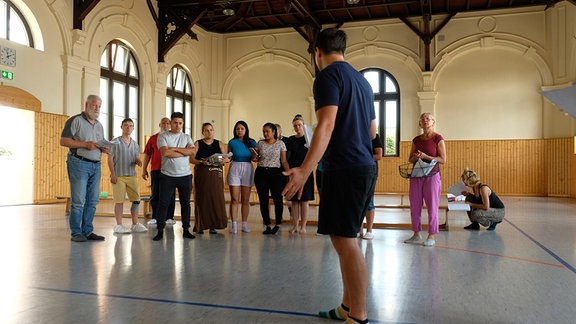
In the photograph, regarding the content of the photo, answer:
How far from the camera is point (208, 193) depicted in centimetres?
530

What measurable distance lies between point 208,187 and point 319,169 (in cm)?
137

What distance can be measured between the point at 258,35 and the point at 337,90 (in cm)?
1570

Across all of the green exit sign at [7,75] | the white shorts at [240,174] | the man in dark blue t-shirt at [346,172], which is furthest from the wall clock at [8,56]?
the man in dark blue t-shirt at [346,172]

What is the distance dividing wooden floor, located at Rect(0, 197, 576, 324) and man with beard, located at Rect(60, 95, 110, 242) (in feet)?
0.79

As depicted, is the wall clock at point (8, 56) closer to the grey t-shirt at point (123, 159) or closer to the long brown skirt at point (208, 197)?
the grey t-shirt at point (123, 159)

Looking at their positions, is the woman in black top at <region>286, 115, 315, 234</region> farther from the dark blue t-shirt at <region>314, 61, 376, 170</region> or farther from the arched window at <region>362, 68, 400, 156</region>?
the arched window at <region>362, 68, 400, 156</region>

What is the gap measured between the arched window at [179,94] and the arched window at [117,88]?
1.71 meters

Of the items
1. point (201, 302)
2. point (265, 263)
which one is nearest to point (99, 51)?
point (265, 263)

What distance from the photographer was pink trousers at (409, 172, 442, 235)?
4.70m

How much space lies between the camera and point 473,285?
10.0 ft

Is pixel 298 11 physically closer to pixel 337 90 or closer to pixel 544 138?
pixel 544 138

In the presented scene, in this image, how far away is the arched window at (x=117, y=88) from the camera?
496 inches

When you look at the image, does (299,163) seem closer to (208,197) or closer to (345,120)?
(208,197)

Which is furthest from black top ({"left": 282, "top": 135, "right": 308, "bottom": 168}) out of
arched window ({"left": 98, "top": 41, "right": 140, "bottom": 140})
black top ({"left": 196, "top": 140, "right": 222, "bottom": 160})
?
arched window ({"left": 98, "top": 41, "right": 140, "bottom": 140})
